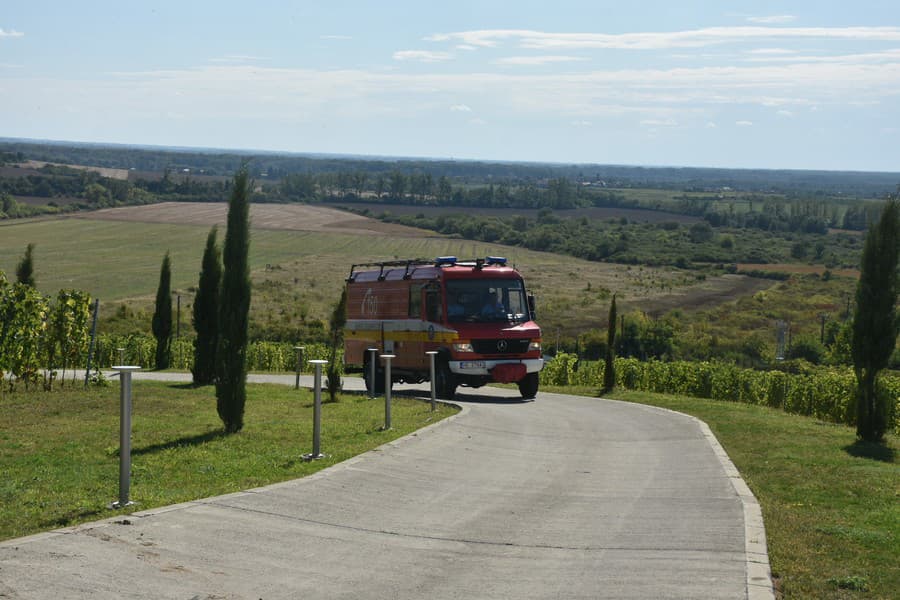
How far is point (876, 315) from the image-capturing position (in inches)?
702

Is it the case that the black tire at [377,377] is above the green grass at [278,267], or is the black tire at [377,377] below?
above

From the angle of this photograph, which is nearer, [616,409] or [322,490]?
[322,490]

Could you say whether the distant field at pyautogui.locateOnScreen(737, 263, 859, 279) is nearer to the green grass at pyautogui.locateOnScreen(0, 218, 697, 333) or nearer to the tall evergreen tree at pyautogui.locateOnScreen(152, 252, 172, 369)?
the green grass at pyautogui.locateOnScreen(0, 218, 697, 333)

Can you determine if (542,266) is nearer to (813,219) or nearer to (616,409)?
(616,409)

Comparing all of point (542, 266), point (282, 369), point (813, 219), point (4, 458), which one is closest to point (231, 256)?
point (4, 458)

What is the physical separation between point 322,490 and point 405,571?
9.49 ft

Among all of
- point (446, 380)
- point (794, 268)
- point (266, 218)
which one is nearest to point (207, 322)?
point (446, 380)

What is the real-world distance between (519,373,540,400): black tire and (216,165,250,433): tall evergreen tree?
10542mm

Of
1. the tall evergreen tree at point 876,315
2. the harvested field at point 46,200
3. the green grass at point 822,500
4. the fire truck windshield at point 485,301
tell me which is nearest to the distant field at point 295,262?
the harvested field at point 46,200

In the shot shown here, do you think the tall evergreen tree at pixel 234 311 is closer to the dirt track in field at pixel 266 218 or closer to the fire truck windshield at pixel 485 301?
the fire truck windshield at pixel 485 301

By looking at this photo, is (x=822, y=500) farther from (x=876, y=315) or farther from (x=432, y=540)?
(x=876, y=315)

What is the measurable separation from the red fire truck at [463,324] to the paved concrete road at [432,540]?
394 inches

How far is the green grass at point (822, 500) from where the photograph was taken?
848 cm

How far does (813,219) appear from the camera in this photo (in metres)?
185
